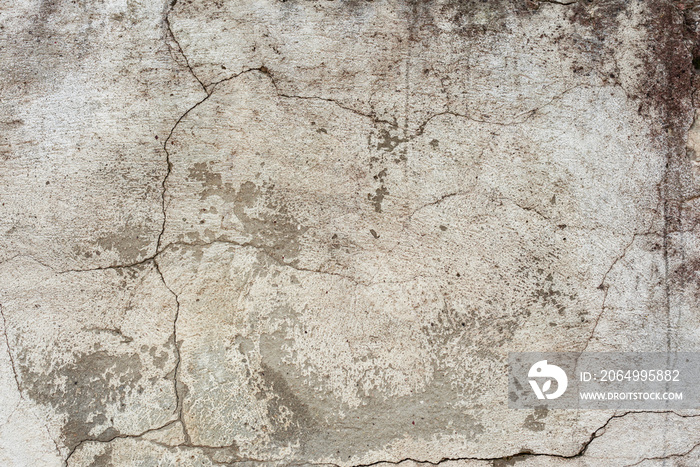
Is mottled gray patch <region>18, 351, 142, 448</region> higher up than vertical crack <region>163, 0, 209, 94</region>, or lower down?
lower down

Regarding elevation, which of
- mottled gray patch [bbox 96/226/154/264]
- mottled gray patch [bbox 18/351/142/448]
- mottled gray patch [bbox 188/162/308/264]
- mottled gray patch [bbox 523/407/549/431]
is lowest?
mottled gray patch [bbox 18/351/142/448]

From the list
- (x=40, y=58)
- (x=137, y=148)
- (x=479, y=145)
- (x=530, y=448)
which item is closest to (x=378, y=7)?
(x=479, y=145)

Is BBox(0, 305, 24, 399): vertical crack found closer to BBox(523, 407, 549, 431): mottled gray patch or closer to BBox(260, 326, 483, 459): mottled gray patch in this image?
BBox(260, 326, 483, 459): mottled gray patch

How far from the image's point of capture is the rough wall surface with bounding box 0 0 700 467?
2.41 m

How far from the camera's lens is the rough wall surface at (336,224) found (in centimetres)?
241

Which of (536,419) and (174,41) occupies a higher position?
(174,41)

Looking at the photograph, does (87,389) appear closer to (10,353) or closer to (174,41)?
(10,353)

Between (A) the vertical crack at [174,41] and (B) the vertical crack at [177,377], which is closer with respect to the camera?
(B) the vertical crack at [177,377]

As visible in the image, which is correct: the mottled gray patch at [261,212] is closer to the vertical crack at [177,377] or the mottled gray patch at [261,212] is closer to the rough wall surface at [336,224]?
the rough wall surface at [336,224]

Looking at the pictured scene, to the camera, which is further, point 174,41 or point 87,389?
point 174,41

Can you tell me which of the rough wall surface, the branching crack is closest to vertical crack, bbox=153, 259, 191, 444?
the rough wall surface

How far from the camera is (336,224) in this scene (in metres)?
2.48

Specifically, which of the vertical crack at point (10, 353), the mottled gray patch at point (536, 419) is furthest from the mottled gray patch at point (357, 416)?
the vertical crack at point (10, 353)

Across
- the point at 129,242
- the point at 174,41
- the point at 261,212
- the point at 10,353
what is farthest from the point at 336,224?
the point at 10,353
